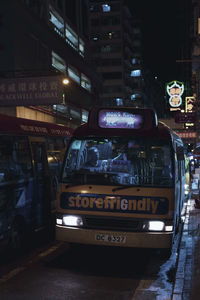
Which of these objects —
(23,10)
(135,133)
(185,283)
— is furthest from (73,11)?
(185,283)

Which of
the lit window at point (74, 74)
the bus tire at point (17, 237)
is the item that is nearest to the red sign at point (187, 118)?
the lit window at point (74, 74)

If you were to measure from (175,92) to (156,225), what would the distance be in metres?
25.8

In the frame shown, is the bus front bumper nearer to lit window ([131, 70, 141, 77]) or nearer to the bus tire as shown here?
the bus tire

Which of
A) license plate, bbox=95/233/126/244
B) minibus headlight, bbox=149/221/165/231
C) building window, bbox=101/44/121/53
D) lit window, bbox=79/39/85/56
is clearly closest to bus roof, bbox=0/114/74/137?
license plate, bbox=95/233/126/244

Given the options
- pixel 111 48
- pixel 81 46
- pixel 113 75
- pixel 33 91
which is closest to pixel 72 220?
pixel 33 91

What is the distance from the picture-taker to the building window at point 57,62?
28.4 metres

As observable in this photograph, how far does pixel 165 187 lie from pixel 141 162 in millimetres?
675

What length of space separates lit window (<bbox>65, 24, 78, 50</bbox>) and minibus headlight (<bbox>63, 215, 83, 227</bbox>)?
29.1 metres

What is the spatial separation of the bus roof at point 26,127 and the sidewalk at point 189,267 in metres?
4.32

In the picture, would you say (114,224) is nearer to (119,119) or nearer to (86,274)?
(86,274)

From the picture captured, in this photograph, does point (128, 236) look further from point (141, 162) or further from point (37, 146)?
point (37, 146)

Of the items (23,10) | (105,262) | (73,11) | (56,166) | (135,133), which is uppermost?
(73,11)

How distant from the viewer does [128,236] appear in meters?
6.57

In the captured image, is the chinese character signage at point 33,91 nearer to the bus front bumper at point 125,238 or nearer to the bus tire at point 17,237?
the bus tire at point 17,237
